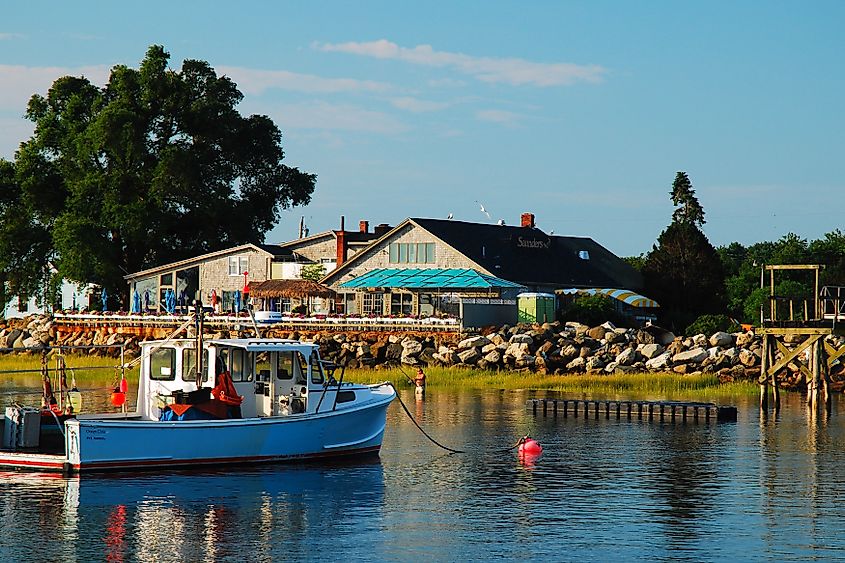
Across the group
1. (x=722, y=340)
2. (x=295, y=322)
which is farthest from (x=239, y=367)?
(x=295, y=322)

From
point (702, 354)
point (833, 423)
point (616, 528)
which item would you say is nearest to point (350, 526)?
point (616, 528)

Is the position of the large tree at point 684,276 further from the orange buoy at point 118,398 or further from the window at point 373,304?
the orange buoy at point 118,398

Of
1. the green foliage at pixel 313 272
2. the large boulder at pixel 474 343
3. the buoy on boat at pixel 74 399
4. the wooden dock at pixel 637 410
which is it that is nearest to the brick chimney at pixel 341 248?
the green foliage at pixel 313 272

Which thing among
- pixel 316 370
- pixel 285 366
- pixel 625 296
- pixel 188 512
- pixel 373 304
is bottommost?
pixel 188 512

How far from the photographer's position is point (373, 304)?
273 feet

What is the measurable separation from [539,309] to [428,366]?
10.1 m

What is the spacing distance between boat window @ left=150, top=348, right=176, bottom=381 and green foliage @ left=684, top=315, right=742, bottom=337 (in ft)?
139

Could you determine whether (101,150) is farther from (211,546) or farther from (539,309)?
(211,546)

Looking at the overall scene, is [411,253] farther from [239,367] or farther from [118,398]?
[118,398]

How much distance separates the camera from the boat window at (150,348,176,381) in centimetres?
3409

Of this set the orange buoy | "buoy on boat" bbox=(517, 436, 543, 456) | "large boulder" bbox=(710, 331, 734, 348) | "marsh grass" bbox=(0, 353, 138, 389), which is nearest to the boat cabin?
the orange buoy

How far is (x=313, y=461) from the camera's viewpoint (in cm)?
3494

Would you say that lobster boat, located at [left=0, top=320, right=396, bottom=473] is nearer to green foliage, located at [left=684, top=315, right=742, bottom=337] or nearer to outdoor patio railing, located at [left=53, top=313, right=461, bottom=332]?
outdoor patio railing, located at [left=53, top=313, right=461, bottom=332]

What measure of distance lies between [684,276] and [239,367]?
2138 inches
